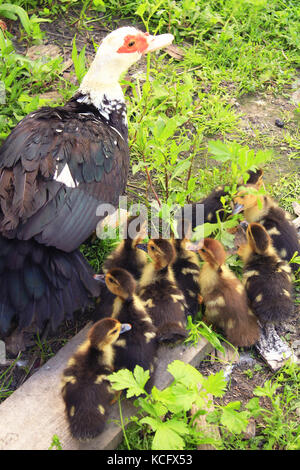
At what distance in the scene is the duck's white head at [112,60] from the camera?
3311mm

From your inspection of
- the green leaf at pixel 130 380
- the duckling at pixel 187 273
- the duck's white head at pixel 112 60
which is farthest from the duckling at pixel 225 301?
the duck's white head at pixel 112 60

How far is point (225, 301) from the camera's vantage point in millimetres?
2867

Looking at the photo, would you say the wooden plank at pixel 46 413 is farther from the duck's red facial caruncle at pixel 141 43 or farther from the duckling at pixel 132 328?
the duck's red facial caruncle at pixel 141 43

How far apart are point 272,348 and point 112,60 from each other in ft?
6.52

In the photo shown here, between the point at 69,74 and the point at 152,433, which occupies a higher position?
the point at 69,74

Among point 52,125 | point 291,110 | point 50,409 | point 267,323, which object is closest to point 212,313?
point 267,323

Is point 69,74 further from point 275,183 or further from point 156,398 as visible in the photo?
point 156,398

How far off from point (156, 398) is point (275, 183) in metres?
2.21

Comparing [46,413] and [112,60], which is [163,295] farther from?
[112,60]

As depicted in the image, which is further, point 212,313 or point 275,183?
point 275,183

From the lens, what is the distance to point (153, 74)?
15.1 feet

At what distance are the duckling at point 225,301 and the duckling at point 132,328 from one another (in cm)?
41
